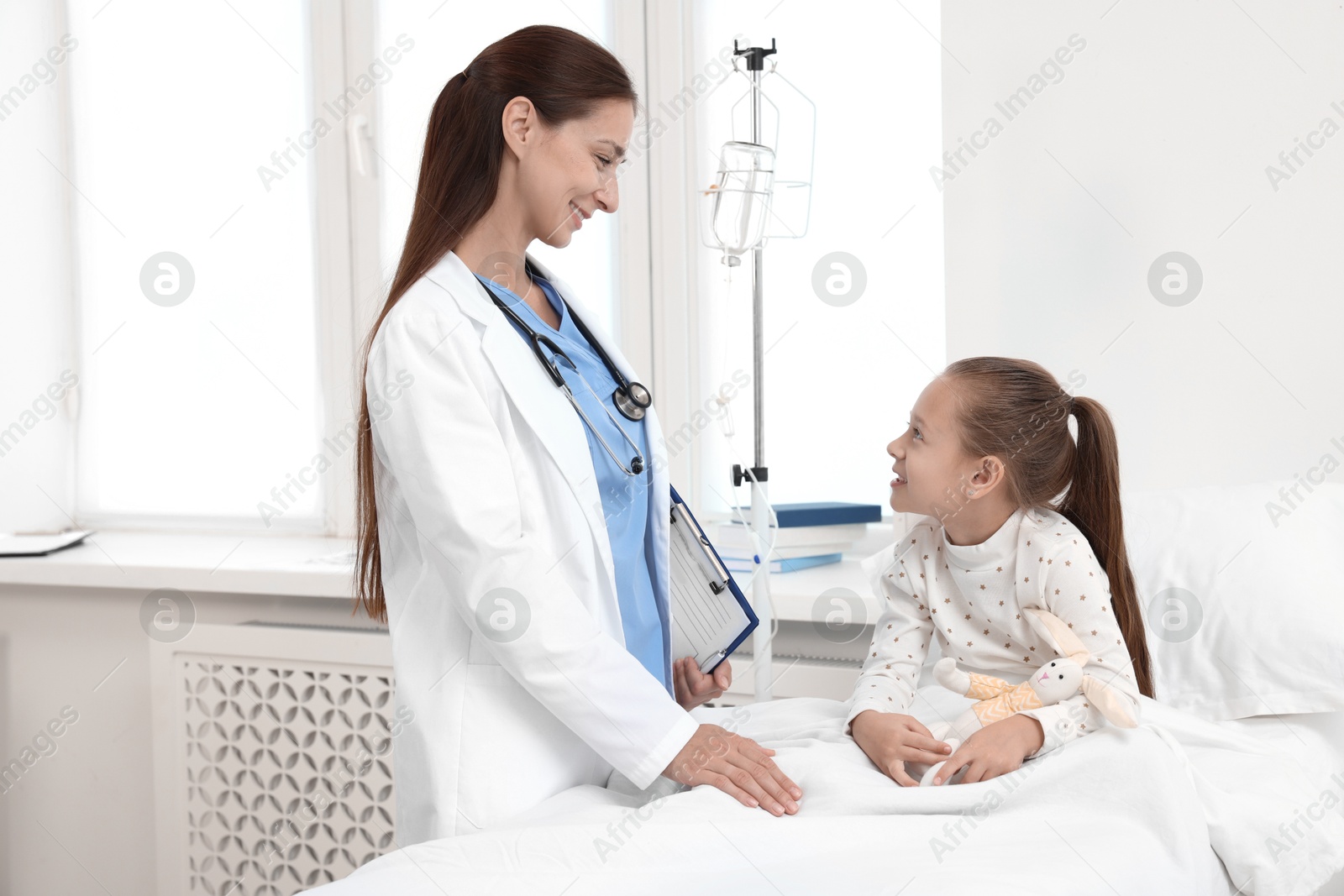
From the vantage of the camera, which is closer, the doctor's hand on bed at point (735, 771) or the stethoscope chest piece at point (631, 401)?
the doctor's hand on bed at point (735, 771)

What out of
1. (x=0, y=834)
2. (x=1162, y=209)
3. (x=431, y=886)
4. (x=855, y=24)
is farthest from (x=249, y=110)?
(x=431, y=886)

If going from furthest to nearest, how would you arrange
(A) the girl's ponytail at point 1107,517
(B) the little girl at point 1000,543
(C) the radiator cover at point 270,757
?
(C) the radiator cover at point 270,757, (A) the girl's ponytail at point 1107,517, (B) the little girl at point 1000,543

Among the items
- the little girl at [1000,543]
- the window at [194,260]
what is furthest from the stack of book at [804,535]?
the window at [194,260]

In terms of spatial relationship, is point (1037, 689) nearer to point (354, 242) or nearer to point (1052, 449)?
point (1052, 449)

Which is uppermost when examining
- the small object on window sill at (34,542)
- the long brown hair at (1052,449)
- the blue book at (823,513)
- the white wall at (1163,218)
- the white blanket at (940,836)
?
the white wall at (1163,218)

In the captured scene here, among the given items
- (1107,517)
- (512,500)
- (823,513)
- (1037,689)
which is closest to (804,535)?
(823,513)

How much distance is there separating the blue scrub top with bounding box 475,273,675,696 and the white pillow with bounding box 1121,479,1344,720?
663 mm

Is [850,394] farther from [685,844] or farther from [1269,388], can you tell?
[685,844]

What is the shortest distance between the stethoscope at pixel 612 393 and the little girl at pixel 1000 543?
1.00ft

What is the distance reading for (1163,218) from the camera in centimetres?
175

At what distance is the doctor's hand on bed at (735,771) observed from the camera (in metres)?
1.06

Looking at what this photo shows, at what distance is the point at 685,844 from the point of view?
97 centimetres

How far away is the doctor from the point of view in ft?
3.62

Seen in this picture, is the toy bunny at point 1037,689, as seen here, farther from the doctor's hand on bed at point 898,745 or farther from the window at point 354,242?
the window at point 354,242
